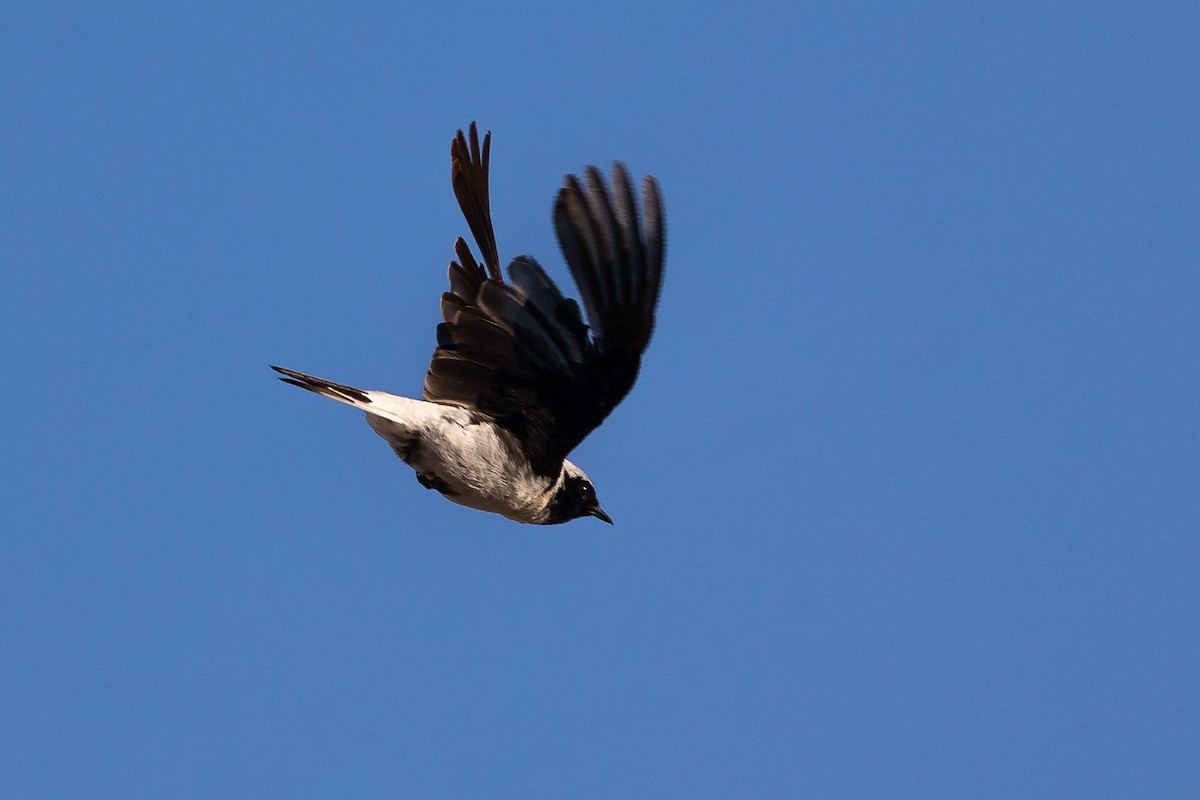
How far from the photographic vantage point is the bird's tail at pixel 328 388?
8266 mm

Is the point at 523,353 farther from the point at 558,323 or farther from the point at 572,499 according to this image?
the point at 572,499

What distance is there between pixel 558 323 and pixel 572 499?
1956mm

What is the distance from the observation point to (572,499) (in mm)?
10188

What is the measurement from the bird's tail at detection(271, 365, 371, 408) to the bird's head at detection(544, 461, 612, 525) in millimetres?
1648

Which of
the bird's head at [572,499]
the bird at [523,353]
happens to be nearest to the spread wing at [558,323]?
the bird at [523,353]

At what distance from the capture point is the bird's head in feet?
32.6

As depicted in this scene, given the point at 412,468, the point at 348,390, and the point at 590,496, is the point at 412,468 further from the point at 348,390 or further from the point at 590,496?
the point at 590,496

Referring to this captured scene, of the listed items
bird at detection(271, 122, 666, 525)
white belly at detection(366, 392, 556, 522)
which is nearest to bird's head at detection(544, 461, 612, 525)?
bird at detection(271, 122, 666, 525)

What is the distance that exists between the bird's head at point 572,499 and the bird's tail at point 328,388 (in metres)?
1.65

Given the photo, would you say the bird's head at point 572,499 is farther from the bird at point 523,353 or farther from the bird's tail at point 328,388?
the bird's tail at point 328,388

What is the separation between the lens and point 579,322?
8.52 metres

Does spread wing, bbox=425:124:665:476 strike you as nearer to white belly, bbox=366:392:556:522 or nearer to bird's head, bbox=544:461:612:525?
white belly, bbox=366:392:556:522

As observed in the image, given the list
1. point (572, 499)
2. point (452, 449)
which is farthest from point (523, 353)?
point (572, 499)

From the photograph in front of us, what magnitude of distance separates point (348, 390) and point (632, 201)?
1.83 m
